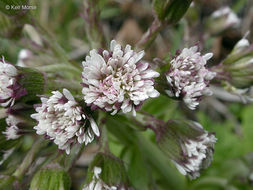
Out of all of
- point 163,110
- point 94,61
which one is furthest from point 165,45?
point 94,61

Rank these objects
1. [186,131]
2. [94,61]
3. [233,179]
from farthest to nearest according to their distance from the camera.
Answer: [233,179]
[186,131]
[94,61]

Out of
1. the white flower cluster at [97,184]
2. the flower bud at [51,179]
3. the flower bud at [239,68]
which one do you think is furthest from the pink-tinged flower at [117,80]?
the flower bud at [239,68]

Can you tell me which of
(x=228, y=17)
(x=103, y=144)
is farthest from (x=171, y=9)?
(x=228, y=17)

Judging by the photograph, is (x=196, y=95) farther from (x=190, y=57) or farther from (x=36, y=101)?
(x=36, y=101)

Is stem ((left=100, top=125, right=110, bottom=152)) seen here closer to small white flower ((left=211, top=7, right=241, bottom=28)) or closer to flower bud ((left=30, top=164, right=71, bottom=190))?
flower bud ((left=30, top=164, right=71, bottom=190))

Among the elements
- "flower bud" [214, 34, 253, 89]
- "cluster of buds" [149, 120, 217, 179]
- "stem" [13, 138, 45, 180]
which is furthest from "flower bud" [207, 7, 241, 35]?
"stem" [13, 138, 45, 180]

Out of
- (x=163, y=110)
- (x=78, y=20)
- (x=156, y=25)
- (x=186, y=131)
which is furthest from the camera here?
(x=78, y=20)

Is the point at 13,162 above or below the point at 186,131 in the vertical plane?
above
